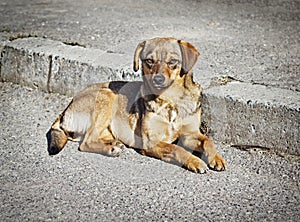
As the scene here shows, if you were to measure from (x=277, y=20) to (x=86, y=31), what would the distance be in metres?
2.59

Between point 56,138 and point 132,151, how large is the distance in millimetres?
653

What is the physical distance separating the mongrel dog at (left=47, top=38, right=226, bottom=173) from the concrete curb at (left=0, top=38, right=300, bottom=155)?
0.25m

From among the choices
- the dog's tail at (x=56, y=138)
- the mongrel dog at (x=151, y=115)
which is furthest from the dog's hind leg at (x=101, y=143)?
the dog's tail at (x=56, y=138)

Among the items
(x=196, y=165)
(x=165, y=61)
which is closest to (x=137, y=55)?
(x=165, y=61)

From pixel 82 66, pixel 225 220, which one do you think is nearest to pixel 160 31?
pixel 82 66

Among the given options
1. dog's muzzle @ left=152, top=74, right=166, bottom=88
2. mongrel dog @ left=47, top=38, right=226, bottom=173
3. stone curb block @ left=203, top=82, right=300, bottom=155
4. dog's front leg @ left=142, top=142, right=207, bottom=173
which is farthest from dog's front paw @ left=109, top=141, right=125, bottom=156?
stone curb block @ left=203, top=82, right=300, bottom=155

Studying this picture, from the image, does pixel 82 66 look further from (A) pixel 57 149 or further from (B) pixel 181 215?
(B) pixel 181 215

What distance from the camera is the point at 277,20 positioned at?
7684 millimetres

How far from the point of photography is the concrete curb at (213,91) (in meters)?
4.47

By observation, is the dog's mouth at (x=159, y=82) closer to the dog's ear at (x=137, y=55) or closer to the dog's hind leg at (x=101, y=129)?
the dog's ear at (x=137, y=55)

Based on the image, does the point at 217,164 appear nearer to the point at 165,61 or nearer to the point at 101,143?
the point at 165,61

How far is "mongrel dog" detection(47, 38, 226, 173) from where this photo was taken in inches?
174

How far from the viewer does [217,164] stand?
4270mm

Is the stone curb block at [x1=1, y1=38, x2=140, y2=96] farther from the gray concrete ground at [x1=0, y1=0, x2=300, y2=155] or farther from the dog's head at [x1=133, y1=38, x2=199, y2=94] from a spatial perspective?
the dog's head at [x1=133, y1=38, x2=199, y2=94]
